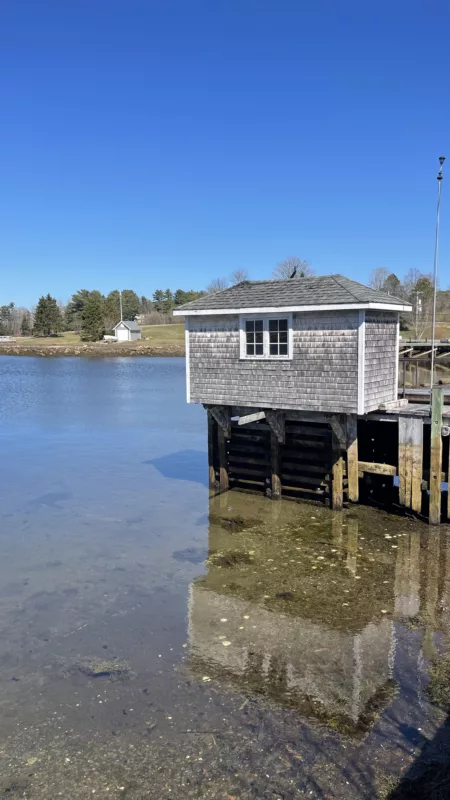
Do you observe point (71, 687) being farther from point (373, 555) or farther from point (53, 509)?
point (53, 509)

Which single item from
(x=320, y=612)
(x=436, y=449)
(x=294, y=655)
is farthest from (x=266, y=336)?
(x=294, y=655)

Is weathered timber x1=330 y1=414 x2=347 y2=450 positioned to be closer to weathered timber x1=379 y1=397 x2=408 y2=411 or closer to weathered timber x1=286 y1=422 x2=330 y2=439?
weathered timber x1=286 y1=422 x2=330 y2=439

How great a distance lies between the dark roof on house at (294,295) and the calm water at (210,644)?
17.2 ft

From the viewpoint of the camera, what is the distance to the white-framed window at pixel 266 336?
48.8ft

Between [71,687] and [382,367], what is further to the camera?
[382,367]

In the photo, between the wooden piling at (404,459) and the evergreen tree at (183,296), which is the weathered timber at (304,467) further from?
the evergreen tree at (183,296)

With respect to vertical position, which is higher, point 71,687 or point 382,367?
point 382,367

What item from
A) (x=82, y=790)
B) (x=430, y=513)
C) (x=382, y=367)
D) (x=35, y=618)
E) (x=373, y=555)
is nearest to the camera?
(x=82, y=790)

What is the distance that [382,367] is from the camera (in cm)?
1509

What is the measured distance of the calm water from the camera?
6.50m

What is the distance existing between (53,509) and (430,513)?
965cm

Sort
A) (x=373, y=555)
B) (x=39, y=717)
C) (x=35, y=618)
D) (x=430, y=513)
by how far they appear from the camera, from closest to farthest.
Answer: (x=39, y=717)
(x=35, y=618)
(x=373, y=555)
(x=430, y=513)

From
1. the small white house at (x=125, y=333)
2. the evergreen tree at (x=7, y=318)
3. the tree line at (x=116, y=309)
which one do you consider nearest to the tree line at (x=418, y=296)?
the tree line at (x=116, y=309)

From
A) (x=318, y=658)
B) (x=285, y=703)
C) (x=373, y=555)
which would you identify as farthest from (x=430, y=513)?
(x=285, y=703)
